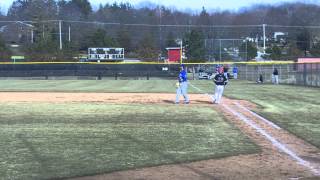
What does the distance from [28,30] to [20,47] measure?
35.6 feet

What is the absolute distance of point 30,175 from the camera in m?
7.66

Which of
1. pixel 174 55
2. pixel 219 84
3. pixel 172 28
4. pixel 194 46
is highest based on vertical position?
pixel 172 28

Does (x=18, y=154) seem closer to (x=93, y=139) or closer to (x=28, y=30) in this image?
(x=93, y=139)

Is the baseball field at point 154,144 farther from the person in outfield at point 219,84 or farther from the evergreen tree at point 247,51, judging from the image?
the evergreen tree at point 247,51

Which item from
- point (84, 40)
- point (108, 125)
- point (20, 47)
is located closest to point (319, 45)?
point (84, 40)

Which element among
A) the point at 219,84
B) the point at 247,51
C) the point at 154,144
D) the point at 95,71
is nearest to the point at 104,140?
the point at 154,144

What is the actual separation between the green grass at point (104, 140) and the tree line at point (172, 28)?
287 feet

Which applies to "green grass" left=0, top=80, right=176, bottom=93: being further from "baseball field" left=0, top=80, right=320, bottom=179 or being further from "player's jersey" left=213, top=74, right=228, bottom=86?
"baseball field" left=0, top=80, right=320, bottom=179

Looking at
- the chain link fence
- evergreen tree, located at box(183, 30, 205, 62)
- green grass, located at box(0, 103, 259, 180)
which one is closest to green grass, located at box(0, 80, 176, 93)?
the chain link fence

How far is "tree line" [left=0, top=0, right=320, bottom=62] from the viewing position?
109375 millimetres

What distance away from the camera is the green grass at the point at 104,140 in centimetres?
851

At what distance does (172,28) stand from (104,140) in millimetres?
105728

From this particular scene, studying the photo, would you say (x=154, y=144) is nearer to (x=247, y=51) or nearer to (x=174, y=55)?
(x=174, y=55)

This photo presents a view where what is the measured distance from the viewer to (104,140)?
36.8 feet
